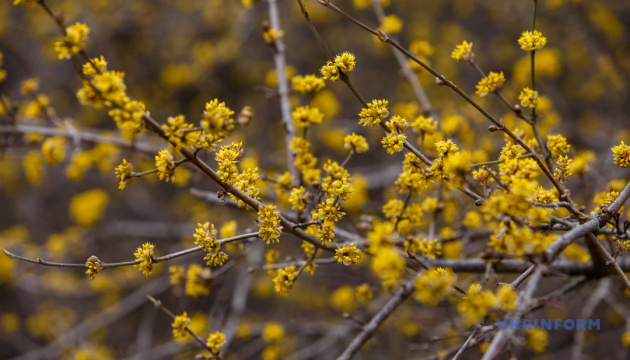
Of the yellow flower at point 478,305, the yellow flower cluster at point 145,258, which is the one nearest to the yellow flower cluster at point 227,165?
the yellow flower cluster at point 145,258

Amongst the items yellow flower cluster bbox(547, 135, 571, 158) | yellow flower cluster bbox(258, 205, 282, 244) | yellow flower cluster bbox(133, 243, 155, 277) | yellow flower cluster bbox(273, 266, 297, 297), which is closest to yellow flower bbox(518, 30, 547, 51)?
yellow flower cluster bbox(547, 135, 571, 158)

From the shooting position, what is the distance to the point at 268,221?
1753mm

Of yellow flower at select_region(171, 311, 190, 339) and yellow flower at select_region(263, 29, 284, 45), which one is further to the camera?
yellow flower at select_region(263, 29, 284, 45)

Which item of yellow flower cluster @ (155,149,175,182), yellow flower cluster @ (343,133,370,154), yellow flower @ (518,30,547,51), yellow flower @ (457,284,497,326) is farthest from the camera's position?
yellow flower cluster @ (343,133,370,154)

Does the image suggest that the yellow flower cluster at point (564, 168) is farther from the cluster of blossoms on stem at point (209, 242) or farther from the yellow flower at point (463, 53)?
the cluster of blossoms on stem at point (209, 242)

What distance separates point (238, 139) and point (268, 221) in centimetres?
407

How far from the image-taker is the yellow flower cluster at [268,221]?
5.72ft

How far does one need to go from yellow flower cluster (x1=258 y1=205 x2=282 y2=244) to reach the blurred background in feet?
5.81

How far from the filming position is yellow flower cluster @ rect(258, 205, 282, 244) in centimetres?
174

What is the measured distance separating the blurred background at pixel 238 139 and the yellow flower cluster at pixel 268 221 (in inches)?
69.7

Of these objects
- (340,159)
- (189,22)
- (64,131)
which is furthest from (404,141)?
(189,22)

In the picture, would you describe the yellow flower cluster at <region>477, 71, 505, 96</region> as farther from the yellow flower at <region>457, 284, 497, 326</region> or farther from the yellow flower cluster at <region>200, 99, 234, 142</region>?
the yellow flower cluster at <region>200, 99, 234, 142</region>

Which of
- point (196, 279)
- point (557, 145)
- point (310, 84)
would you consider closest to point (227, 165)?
point (310, 84)

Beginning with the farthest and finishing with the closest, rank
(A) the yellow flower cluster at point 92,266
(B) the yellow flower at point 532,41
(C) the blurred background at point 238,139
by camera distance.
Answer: (C) the blurred background at point 238,139 < (B) the yellow flower at point 532,41 < (A) the yellow flower cluster at point 92,266
